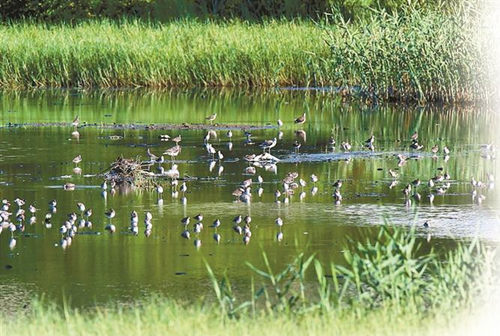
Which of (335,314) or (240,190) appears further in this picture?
(240,190)

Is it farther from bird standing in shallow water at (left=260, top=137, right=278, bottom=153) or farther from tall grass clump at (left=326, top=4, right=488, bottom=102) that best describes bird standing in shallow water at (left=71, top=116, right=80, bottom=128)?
tall grass clump at (left=326, top=4, right=488, bottom=102)

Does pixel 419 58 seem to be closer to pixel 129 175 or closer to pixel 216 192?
pixel 129 175

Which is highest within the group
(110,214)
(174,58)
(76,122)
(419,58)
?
(174,58)

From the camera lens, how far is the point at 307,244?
35.8 feet

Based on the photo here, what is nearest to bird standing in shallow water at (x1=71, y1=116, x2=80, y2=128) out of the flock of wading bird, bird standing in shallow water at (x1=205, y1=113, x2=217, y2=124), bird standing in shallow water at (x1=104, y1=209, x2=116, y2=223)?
bird standing in shallow water at (x1=205, y1=113, x2=217, y2=124)

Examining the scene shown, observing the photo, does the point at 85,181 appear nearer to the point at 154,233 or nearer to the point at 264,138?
the point at 154,233

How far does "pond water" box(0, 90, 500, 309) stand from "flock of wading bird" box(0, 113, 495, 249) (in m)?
0.08

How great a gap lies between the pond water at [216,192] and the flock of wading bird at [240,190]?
0.27 ft

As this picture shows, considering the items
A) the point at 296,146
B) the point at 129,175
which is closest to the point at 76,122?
the point at 296,146

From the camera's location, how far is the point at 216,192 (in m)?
14.1

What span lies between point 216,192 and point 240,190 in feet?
1.46

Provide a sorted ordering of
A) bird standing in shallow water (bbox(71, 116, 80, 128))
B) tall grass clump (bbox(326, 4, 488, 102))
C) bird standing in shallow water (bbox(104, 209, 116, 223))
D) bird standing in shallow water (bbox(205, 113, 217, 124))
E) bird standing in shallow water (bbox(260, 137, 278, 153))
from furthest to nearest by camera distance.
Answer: tall grass clump (bbox(326, 4, 488, 102)), bird standing in shallow water (bbox(205, 113, 217, 124)), bird standing in shallow water (bbox(71, 116, 80, 128)), bird standing in shallow water (bbox(260, 137, 278, 153)), bird standing in shallow water (bbox(104, 209, 116, 223))

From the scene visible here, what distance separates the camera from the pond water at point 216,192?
394 inches

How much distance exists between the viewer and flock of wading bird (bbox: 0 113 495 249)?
38.4 feet
